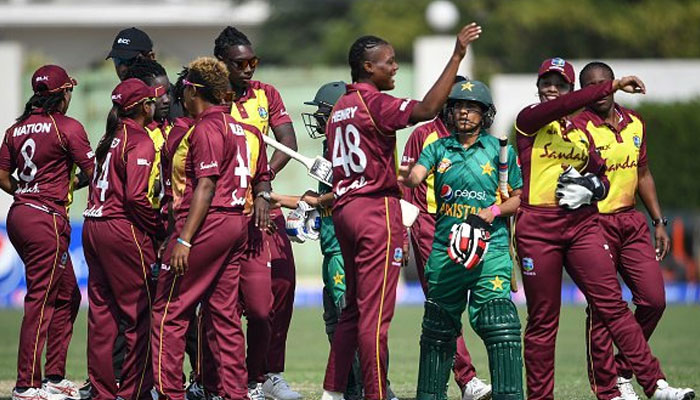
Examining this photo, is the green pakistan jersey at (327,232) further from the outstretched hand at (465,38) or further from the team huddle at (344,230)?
the outstretched hand at (465,38)

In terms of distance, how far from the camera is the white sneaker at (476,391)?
1049cm

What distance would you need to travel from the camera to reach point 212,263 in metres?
9.15

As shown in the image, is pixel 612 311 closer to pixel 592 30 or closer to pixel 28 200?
pixel 28 200

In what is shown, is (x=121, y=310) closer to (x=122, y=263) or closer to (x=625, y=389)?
(x=122, y=263)

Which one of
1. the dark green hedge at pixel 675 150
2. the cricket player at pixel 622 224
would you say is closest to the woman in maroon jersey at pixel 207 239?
the cricket player at pixel 622 224

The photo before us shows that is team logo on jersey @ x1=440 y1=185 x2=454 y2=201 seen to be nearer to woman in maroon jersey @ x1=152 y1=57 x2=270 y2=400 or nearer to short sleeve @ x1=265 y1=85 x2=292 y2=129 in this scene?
woman in maroon jersey @ x1=152 y1=57 x2=270 y2=400

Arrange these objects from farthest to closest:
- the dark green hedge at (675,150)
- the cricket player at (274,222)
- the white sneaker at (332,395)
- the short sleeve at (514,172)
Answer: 1. the dark green hedge at (675,150)
2. the cricket player at (274,222)
3. the short sleeve at (514,172)
4. the white sneaker at (332,395)

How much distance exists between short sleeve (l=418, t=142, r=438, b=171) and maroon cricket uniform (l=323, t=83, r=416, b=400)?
538 mm

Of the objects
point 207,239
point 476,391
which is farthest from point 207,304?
point 476,391

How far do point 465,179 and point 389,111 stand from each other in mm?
1051

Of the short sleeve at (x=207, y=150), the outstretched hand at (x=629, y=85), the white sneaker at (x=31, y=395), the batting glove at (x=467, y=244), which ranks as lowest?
the white sneaker at (x=31, y=395)

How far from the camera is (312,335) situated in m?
18.6

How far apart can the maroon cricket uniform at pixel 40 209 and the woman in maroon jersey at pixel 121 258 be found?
0.72 metres

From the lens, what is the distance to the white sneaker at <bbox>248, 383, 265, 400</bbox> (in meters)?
10.2
